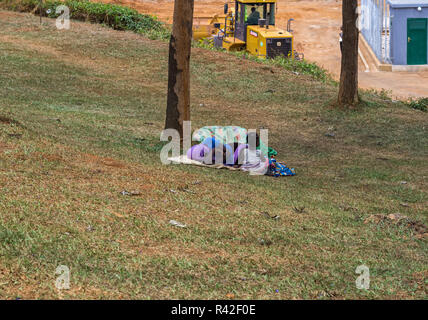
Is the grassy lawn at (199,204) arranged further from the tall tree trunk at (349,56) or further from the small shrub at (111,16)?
the small shrub at (111,16)

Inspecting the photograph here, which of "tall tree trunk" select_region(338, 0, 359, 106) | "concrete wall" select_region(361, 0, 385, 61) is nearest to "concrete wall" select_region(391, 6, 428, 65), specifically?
"concrete wall" select_region(361, 0, 385, 61)

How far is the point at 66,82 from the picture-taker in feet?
64.3

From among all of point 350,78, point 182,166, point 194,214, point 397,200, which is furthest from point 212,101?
point 194,214

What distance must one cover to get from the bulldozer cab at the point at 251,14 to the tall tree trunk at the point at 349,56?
966 centimetres

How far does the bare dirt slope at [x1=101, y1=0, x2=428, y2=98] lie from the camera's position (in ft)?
89.9

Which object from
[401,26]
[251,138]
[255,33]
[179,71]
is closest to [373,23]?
[401,26]

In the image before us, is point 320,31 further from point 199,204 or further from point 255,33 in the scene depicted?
point 199,204

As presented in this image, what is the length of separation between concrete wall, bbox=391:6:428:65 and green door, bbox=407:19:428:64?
207mm

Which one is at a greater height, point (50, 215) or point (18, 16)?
point (18, 16)

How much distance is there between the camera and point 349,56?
18.8m

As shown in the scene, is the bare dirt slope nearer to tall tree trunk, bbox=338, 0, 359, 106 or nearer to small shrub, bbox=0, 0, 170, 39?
tall tree trunk, bbox=338, 0, 359, 106
